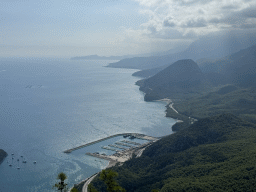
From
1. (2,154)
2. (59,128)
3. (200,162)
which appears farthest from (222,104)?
(2,154)

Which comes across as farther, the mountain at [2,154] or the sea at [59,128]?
the mountain at [2,154]

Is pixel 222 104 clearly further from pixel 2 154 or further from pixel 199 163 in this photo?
pixel 2 154

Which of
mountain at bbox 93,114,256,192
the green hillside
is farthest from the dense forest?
the green hillside

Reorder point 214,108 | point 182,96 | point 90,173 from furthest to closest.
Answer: point 182,96 < point 214,108 < point 90,173

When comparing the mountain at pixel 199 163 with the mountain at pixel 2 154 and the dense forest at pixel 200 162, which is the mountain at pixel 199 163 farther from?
the mountain at pixel 2 154

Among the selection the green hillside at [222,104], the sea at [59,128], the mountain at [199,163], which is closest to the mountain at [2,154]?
the sea at [59,128]

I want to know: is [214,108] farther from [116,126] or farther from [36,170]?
[36,170]

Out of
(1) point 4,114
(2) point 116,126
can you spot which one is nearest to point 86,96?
(1) point 4,114

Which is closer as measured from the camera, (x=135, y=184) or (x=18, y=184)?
(x=135, y=184)

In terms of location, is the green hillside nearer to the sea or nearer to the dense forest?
the sea
